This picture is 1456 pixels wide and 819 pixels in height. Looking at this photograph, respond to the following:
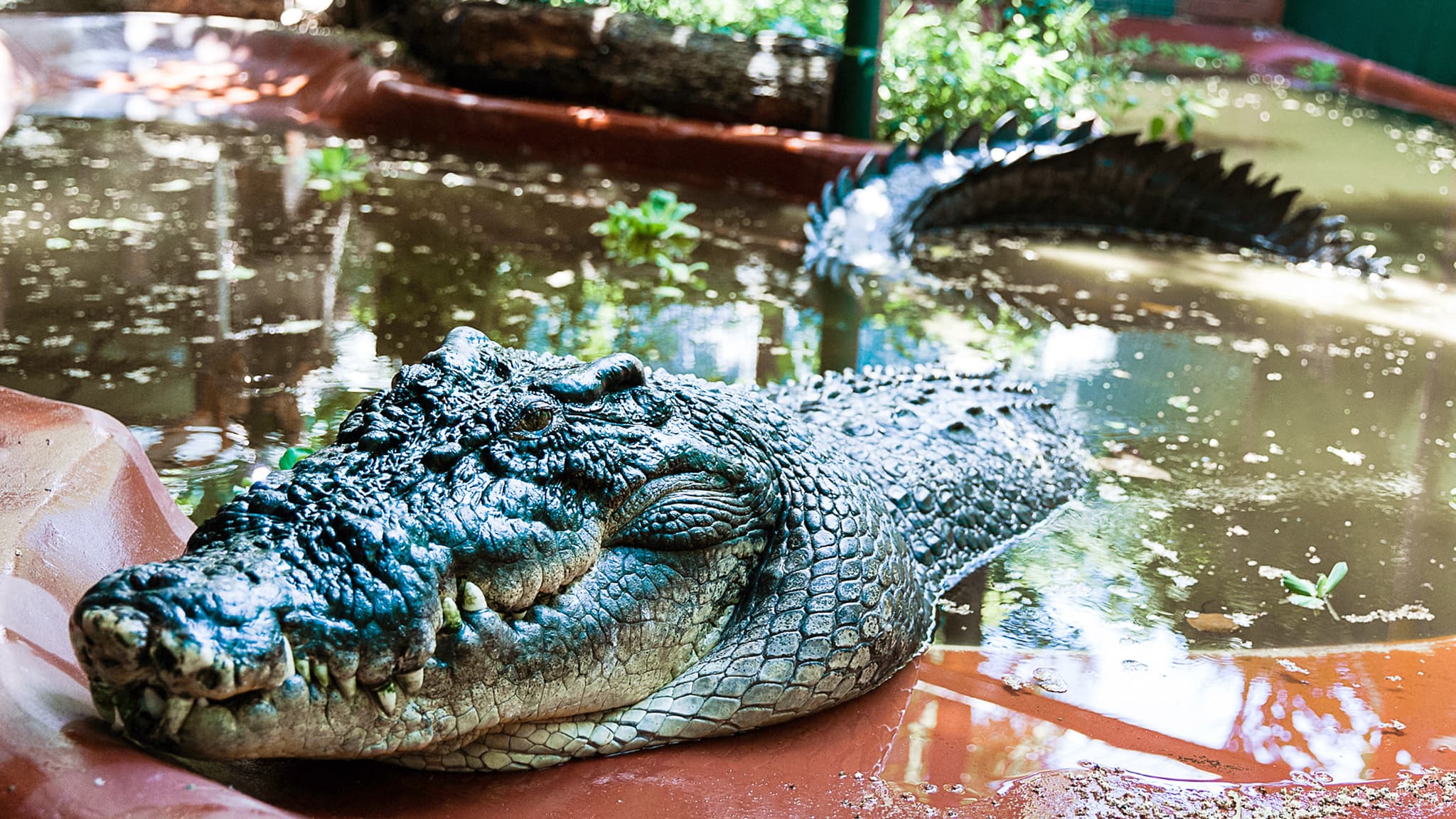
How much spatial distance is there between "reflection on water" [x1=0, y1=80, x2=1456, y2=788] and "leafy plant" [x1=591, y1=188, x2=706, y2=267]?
0.16 metres

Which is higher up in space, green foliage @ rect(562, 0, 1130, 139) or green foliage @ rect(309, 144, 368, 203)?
green foliage @ rect(562, 0, 1130, 139)

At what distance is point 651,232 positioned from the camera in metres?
5.77

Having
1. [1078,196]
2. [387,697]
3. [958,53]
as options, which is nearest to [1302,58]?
[958,53]

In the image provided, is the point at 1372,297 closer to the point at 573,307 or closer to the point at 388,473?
the point at 573,307

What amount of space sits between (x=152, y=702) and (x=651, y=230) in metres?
4.49

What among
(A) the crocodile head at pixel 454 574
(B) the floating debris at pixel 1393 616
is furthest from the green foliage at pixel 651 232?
(A) the crocodile head at pixel 454 574

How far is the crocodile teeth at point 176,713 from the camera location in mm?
1422

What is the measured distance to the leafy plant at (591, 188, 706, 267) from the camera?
18.4 feet

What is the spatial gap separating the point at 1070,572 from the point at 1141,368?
1.82 meters

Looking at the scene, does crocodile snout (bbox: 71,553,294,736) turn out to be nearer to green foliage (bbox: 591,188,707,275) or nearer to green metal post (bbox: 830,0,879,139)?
green foliage (bbox: 591,188,707,275)

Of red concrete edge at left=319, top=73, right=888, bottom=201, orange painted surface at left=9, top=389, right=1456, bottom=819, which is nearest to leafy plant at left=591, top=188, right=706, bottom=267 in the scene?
red concrete edge at left=319, top=73, right=888, bottom=201

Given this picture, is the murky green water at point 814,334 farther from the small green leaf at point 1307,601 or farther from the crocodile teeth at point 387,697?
the crocodile teeth at point 387,697

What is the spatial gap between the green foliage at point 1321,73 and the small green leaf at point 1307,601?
1305 cm

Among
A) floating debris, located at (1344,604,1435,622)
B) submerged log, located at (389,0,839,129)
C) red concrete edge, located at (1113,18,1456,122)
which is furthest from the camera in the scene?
red concrete edge, located at (1113,18,1456,122)
